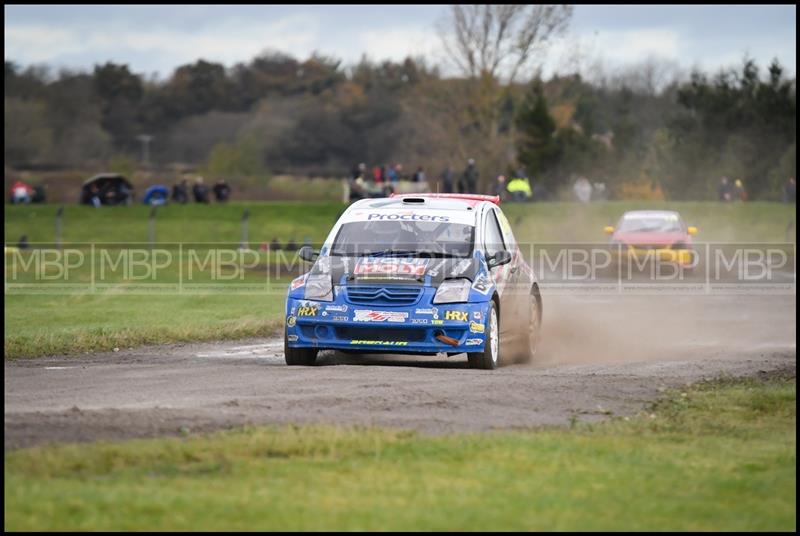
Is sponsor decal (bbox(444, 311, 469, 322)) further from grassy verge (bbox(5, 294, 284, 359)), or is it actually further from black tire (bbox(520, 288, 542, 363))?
grassy verge (bbox(5, 294, 284, 359))

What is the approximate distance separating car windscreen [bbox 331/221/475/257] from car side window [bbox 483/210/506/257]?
10.0 inches

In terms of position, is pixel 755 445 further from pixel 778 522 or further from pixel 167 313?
pixel 167 313

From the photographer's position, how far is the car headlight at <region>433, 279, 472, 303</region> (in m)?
13.1

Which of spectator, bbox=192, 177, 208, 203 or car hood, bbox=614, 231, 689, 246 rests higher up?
spectator, bbox=192, 177, 208, 203

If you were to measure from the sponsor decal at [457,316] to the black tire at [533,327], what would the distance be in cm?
226

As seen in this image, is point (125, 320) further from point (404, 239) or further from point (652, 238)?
point (652, 238)

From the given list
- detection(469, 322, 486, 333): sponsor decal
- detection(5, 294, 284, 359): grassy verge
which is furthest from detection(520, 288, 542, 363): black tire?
detection(5, 294, 284, 359): grassy verge

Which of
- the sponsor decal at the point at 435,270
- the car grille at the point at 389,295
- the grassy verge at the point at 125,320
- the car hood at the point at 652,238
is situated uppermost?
the sponsor decal at the point at 435,270

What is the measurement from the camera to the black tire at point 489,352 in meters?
13.2

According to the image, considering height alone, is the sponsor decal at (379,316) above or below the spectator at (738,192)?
below

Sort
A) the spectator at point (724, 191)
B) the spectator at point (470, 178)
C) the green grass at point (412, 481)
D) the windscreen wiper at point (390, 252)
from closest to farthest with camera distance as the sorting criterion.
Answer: the green grass at point (412, 481)
the windscreen wiper at point (390, 252)
the spectator at point (470, 178)
the spectator at point (724, 191)

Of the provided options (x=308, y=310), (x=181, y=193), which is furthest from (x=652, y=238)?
(x=181, y=193)

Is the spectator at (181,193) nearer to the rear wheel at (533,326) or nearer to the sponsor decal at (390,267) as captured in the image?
the rear wheel at (533,326)

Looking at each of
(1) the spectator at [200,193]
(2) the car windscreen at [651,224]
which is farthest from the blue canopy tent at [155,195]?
(2) the car windscreen at [651,224]
